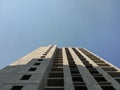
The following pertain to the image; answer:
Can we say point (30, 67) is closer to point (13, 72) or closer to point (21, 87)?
point (13, 72)

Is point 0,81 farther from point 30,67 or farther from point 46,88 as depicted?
point 30,67

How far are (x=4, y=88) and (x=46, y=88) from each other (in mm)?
5204

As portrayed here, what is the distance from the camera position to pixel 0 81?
1107 inches

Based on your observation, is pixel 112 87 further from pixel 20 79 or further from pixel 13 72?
pixel 13 72

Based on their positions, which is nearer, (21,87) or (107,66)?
(21,87)

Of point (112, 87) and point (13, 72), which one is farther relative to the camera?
point (13, 72)

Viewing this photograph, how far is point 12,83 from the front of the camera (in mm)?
27094

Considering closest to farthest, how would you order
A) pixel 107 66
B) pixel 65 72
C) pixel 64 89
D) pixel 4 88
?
1. pixel 4 88
2. pixel 64 89
3. pixel 65 72
4. pixel 107 66

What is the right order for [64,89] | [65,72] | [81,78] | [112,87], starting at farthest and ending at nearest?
[65,72] → [81,78] → [112,87] → [64,89]

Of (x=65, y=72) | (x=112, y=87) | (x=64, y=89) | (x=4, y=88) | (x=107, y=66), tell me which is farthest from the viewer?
(x=107, y=66)

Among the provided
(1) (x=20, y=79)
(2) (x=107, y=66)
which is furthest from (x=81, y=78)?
(2) (x=107, y=66)

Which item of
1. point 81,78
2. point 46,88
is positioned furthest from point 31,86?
point 81,78

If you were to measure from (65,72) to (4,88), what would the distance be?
11.4 m

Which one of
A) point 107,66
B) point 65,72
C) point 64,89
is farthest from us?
point 107,66
